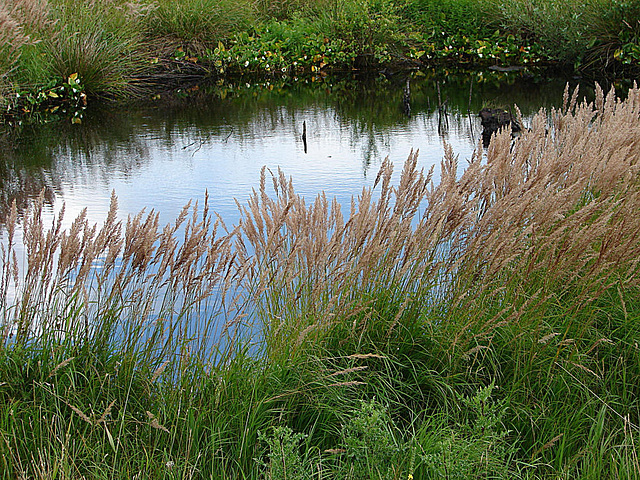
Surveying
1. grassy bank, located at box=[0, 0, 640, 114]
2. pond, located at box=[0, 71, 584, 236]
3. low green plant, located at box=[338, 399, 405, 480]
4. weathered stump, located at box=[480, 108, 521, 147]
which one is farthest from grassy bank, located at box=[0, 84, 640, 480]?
grassy bank, located at box=[0, 0, 640, 114]

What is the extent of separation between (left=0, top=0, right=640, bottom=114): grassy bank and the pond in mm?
937

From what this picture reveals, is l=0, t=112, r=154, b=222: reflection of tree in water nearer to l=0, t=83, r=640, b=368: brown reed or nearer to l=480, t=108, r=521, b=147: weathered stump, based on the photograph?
l=0, t=83, r=640, b=368: brown reed

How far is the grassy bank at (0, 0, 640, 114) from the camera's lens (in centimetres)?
1127

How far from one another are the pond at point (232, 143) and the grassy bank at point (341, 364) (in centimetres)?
230

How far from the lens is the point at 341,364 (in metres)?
2.81

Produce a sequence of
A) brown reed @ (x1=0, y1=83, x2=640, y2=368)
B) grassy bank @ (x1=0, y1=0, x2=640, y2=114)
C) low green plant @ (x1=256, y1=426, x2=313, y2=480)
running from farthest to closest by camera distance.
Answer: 1. grassy bank @ (x1=0, y1=0, x2=640, y2=114)
2. brown reed @ (x1=0, y1=83, x2=640, y2=368)
3. low green plant @ (x1=256, y1=426, x2=313, y2=480)

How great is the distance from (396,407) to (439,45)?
1582 cm

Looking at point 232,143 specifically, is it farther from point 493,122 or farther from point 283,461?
point 283,461

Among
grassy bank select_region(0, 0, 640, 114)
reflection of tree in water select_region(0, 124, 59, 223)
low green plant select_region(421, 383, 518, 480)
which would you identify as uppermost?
grassy bank select_region(0, 0, 640, 114)

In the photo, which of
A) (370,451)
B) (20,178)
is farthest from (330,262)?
(20,178)

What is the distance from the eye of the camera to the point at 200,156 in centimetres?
810

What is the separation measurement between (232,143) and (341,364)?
632 centimetres

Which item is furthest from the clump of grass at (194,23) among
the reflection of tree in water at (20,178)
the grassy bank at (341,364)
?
the grassy bank at (341,364)

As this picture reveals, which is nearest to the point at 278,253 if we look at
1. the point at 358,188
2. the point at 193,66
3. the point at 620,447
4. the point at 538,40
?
the point at 620,447
